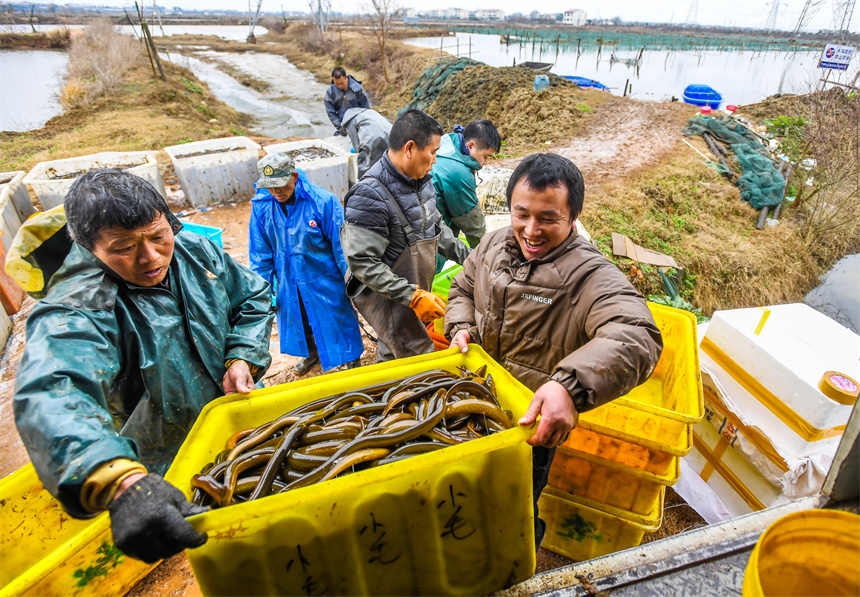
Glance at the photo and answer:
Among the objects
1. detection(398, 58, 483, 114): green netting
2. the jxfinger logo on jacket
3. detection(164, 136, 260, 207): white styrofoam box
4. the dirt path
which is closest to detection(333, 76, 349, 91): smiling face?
detection(164, 136, 260, 207): white styrofoam box

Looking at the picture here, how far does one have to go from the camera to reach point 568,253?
73.9 inches

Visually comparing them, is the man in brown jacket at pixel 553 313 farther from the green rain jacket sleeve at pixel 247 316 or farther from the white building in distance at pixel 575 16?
the white building in distance at pixel 575 16

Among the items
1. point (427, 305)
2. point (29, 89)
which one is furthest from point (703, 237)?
point (29, 89)

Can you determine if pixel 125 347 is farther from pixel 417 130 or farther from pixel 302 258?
pixel 417 130

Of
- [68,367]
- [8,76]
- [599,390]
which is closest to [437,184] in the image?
[599,390]

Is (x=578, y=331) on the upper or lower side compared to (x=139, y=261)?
lower

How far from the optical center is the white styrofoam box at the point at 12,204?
6.14 metres

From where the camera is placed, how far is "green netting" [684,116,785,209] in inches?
411

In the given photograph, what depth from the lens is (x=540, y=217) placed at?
185 centimetres

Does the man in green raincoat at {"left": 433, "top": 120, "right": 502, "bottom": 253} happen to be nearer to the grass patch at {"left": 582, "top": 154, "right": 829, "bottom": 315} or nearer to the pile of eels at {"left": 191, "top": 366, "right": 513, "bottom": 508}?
the pile of eels at {"left": 191, "top": 366, "right": 513, "bottom": 508}

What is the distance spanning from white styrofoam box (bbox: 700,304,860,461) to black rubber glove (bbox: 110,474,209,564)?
9.45 ft

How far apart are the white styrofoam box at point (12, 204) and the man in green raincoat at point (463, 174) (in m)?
6.67

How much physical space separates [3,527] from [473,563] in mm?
2127

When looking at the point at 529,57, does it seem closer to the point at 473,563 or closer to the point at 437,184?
the point at 437,184
